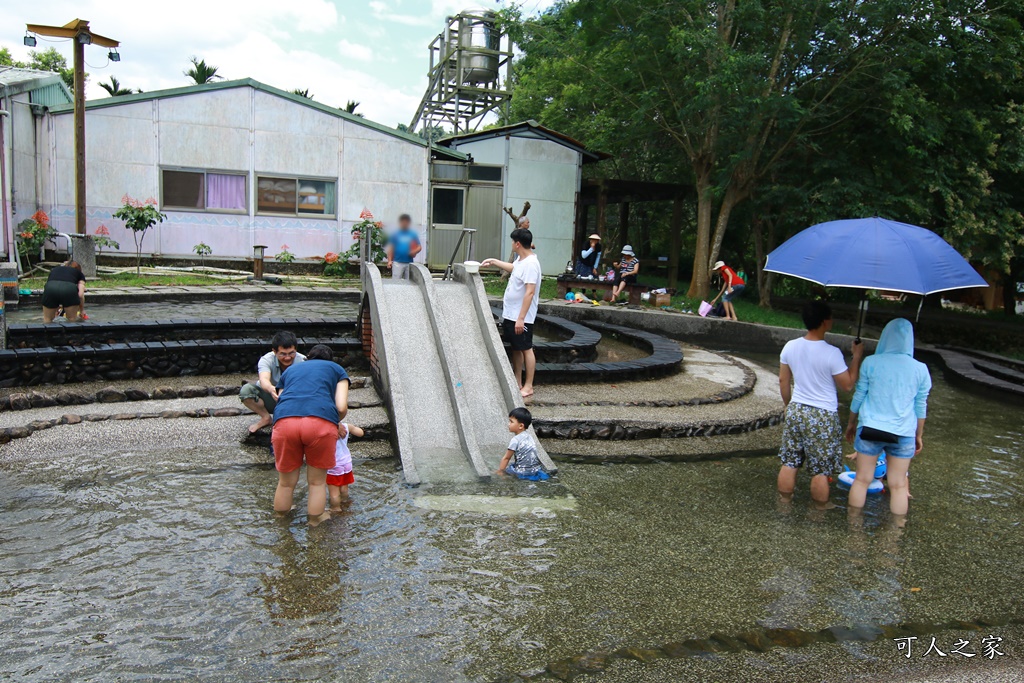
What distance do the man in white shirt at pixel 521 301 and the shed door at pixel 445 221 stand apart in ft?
41.6

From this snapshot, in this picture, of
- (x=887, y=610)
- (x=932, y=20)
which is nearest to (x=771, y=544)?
(x=887, y=610)

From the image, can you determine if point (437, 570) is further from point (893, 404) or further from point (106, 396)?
point (106, 396)

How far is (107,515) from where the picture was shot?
5078mm

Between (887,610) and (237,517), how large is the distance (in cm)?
408

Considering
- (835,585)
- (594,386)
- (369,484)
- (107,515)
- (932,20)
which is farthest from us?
(932,20)

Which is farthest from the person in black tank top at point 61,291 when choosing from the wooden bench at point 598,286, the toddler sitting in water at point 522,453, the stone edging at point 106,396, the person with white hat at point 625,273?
the person with white hat at point 625,273

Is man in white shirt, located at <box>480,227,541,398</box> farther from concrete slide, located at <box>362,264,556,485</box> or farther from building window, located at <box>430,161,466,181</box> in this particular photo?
building window, located at <box>430,161,466,181</box>

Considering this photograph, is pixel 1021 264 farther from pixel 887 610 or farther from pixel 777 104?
pixel 887 610

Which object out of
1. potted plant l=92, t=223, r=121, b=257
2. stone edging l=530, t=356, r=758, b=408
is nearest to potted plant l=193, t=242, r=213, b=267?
→ potted plant l=92, t=223, r=121, b=257

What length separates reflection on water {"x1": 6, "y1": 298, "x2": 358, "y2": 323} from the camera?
11.6m

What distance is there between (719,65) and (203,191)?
479 inches

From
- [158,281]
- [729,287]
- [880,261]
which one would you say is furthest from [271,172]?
[880,261]

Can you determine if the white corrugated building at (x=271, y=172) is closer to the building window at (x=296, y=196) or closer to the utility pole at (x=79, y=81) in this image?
the building window at (x=296, y=196)

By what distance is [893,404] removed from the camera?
17.2 feet
